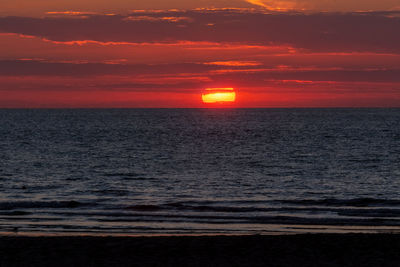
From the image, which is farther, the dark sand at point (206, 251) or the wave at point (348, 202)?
the wave at point (348, 202)

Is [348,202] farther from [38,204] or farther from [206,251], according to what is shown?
[38,204]

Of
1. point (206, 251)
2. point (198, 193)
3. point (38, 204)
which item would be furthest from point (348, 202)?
point (38, 204)

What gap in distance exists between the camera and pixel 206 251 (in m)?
17.9

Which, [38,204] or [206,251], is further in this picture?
[38,204]

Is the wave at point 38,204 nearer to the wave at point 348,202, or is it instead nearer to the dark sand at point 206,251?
the dark sand at point 206,251

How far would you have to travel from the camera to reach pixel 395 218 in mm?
26562

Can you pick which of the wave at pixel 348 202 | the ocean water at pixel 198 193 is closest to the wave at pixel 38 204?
the ocean water at pixel 198 193

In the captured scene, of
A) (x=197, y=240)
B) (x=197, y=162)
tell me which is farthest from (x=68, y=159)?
(x=197, y=240)

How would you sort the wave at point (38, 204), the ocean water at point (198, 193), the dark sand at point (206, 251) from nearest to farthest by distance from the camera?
the dark sand at point (206, 251)
the ocean water at point (198, 193)
the wave at point (38, 204)

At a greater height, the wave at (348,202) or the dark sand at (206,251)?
the wave at (348,202)

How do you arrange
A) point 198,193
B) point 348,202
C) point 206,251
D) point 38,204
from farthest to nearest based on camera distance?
1. point 198,193
2. point 348,202
3. point 38,204
4. point 206,251

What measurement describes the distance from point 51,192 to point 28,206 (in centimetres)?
630

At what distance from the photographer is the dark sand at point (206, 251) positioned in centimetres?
1642

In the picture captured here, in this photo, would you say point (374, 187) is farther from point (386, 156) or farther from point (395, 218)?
point (386, 156)
